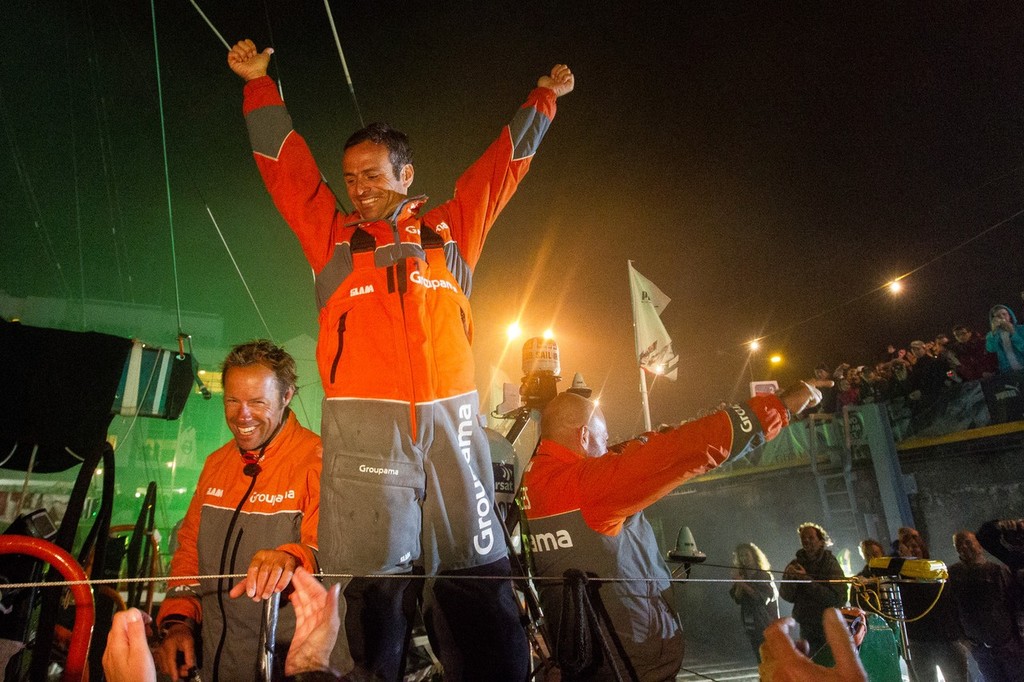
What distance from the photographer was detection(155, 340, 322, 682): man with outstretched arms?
2680 millimetres

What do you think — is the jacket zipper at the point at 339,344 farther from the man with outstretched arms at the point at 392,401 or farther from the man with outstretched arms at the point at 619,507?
the man with outstretched arms at the point at 619,507

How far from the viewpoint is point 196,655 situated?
8.94 ft

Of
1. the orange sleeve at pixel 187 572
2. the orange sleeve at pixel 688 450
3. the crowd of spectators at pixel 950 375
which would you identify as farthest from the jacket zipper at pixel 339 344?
the crowd of spectators at pixel 950 375

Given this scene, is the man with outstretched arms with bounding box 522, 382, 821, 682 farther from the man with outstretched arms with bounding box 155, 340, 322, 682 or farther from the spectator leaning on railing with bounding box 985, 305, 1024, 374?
the spectator leaning on railing with bounding box 985, 305, 1024, 374

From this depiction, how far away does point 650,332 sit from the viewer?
1268 centimetres

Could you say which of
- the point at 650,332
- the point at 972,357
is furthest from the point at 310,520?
the point at 972,357

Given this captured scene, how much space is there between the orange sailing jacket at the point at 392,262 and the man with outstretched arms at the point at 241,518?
77cm

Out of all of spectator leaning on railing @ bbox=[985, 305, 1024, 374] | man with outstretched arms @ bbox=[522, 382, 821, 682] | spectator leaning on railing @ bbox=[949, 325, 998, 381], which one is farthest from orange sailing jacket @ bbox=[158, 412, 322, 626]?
spectator leaning on railing @ bbox=[949, 325, 998, 381]

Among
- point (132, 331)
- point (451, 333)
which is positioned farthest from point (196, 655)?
point (132, 331)

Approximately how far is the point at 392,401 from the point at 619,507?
1.43 metres

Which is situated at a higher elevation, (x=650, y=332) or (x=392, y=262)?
(x=650, y=332)

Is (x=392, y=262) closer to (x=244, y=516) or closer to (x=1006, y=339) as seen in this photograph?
(x=244, y=516)

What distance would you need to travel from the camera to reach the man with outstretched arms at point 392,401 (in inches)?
83.8

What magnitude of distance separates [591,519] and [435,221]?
5.93 ft
